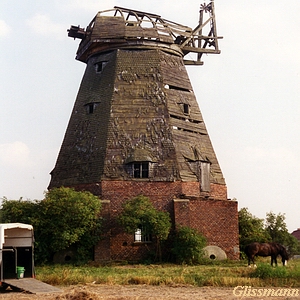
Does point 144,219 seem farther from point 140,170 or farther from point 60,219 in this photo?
point 60,219

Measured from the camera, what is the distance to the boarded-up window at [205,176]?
3127cm

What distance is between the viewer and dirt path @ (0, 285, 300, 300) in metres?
15.3

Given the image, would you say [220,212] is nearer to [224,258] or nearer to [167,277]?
→ [224,258]

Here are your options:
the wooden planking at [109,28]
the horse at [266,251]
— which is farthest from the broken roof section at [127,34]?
the horse at [266,251]

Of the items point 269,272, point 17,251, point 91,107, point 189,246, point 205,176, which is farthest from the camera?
point 91,107

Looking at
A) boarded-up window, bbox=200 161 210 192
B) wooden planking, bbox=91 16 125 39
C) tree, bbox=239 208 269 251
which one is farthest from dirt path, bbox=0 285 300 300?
wooden planking, bbox=91 16 125 39

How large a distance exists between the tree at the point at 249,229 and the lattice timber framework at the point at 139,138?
2.05m

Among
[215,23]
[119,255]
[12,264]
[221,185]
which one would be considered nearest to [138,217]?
[119,255]

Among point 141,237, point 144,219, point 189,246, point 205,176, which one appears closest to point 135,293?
point 144,219

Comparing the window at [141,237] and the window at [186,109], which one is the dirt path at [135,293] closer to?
the window at [141,237]

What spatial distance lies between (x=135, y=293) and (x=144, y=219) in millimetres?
11340

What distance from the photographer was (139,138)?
101ft

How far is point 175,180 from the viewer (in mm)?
29984

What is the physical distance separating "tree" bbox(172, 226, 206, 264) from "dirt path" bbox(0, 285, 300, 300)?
9.43 meters
